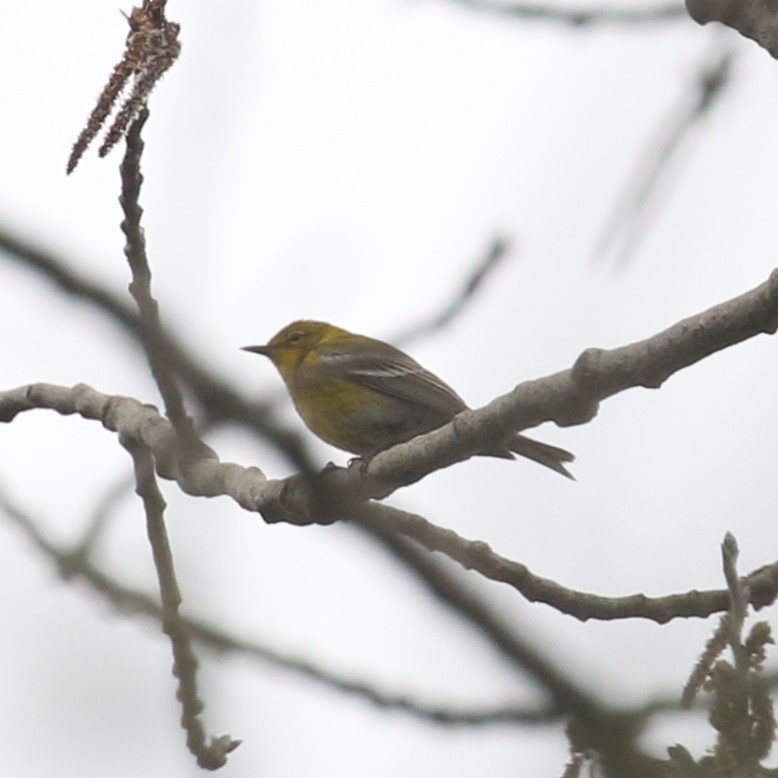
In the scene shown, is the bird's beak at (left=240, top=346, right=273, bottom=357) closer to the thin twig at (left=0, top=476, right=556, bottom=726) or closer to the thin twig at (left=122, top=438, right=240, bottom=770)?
the thin twig at (left=122, top=438, right=240, bottom=770)

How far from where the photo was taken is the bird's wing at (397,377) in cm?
812

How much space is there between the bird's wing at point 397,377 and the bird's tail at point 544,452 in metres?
0.80

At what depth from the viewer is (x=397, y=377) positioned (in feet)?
27.4

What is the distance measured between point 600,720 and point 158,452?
141 inches

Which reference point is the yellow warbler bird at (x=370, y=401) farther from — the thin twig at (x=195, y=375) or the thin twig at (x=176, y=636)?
the thin twig at (x=195, y=375)

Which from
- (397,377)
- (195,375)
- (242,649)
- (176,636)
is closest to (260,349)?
(397,377)

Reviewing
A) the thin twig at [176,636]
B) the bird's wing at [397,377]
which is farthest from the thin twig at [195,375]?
the bird's wing at [397,377]

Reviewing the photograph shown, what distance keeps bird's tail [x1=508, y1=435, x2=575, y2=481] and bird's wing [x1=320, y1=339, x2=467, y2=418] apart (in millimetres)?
800

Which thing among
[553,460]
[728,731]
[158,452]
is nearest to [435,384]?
[553,460]

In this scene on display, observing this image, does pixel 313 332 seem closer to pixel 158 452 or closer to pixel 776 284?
pixel 158 452

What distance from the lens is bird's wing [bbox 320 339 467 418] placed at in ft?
26.6

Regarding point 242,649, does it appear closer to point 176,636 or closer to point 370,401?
point 176,636

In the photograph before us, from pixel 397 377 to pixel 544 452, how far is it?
141 cm

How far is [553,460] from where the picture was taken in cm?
733
